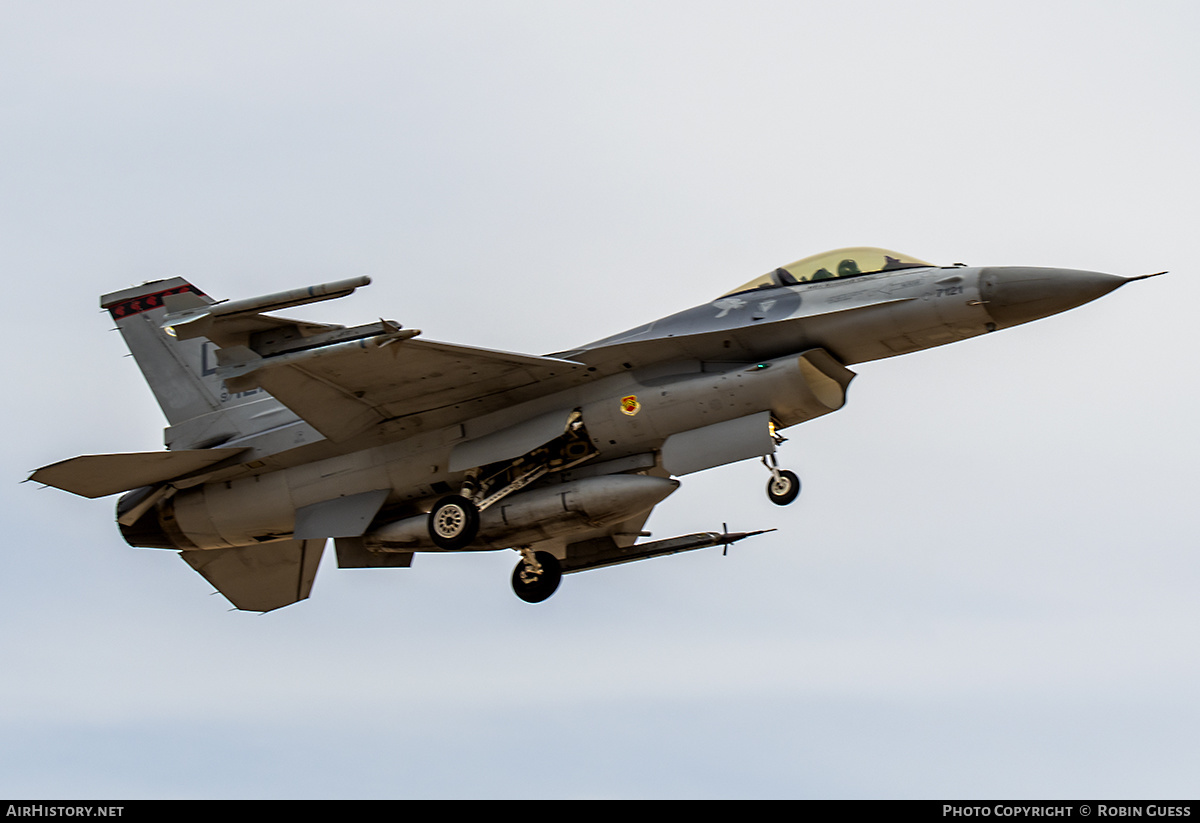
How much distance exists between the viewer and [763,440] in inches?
562

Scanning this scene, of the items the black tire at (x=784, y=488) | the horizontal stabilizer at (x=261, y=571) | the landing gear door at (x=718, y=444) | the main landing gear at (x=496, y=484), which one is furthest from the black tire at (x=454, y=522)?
the horizontal stabilizer at (x=261, y=571)

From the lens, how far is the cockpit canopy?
48.0 feet

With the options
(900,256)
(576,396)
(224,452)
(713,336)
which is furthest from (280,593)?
(900,256)

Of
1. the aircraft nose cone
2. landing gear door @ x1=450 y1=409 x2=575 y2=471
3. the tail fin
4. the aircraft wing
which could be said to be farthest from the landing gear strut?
the aircraft nose cone

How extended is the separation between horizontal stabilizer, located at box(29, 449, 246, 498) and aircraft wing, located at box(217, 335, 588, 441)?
1.69 m

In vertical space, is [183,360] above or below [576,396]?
above

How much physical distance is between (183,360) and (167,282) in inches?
48.8

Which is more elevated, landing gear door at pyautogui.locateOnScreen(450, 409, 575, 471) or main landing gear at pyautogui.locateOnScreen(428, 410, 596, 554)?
landing gear door at pyautogui.locateOnScreen(450, 409, 575, 471)

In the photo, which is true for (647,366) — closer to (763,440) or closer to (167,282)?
(763,440)

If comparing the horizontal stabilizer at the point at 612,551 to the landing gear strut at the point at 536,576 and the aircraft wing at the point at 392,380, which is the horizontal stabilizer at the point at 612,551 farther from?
the aircraft wing at the point at 392,380

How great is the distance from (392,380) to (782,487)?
14.0 ft

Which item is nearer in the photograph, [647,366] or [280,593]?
[647,366]

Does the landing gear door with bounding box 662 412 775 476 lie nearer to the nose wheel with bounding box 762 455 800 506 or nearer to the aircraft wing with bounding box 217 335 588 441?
the nose wheel with bounding box 762 455 800 506

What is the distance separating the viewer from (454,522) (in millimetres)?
15320
